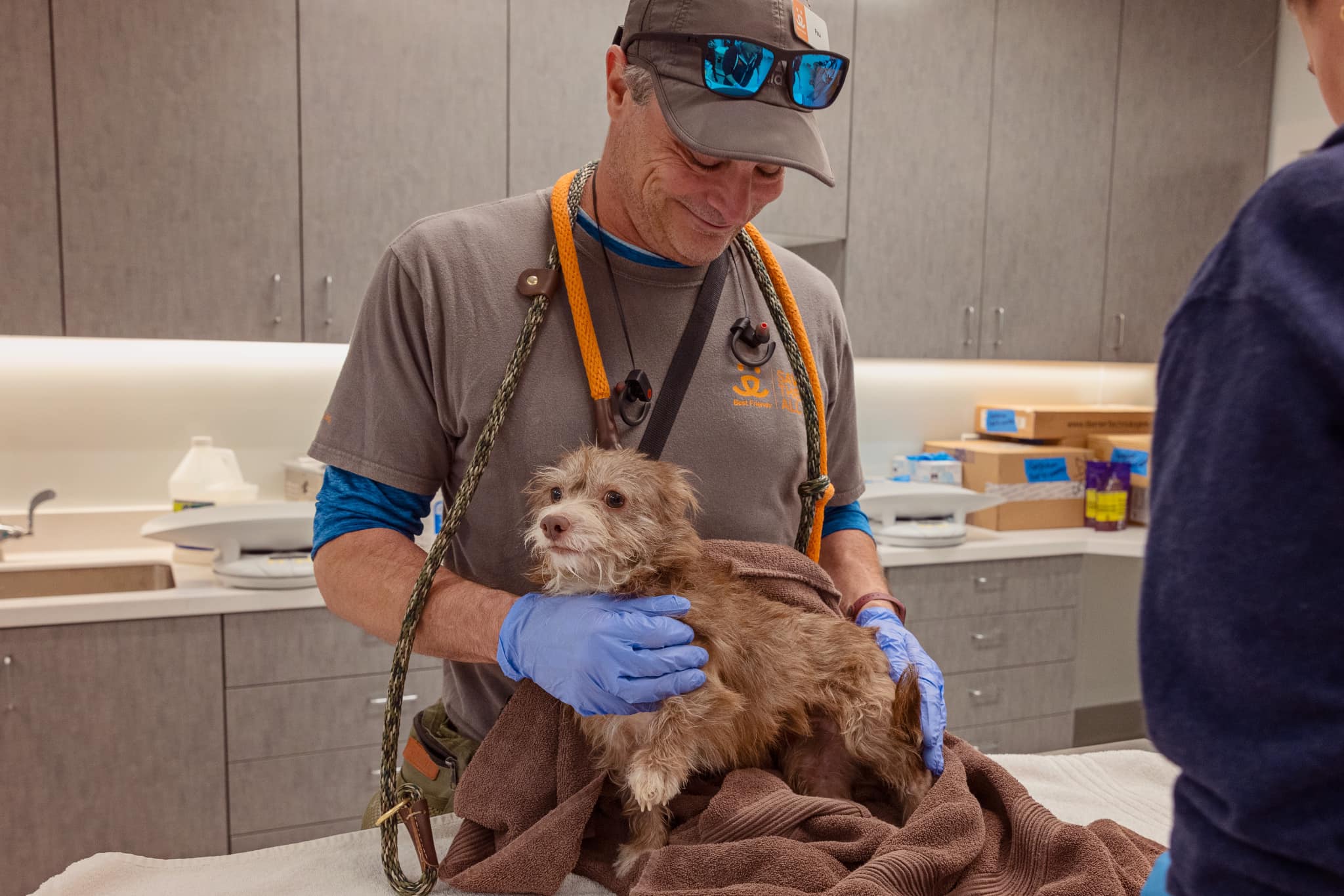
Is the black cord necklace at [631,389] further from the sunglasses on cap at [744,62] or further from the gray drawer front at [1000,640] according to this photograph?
the gray drawer front at [1000,640]

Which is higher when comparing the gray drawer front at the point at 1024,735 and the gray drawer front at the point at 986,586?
the gray drawer front at the point at 986,586

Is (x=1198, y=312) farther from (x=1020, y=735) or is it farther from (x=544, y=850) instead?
(x=1020, y=735)

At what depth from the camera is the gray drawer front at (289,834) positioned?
2727 mm

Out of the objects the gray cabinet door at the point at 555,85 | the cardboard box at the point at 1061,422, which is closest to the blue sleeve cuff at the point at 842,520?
the gray cabinet door at the point at 555,85

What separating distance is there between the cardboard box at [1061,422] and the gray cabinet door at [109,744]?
329cm

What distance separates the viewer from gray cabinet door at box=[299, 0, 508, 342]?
9.69 ft

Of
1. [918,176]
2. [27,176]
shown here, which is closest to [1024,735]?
[918,176]

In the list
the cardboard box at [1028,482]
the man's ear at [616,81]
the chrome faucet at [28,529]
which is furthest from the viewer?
the cardboard box at [1028,482]

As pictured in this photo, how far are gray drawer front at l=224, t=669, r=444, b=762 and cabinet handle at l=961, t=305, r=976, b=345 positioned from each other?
2.57 meters

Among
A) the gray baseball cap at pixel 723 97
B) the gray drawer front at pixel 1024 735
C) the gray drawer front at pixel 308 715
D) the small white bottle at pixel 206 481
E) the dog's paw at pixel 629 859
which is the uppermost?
the gray baseball cap at pixel 723 97

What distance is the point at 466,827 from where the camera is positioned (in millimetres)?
1145

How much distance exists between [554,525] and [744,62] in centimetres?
64

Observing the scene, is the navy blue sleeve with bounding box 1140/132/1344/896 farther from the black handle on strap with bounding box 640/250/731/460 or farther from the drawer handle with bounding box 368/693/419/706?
the drawer handle with bounding box 368/693/419/706

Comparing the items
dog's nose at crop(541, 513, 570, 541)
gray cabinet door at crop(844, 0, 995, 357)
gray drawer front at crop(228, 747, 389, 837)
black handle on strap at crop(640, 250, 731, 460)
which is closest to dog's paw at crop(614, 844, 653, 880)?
dog's nose at crop(541, 513, 570, 541)
